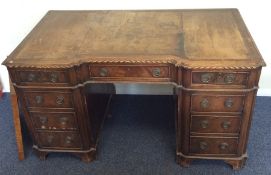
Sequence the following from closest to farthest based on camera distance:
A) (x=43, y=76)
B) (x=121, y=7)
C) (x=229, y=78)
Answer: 1. (x=229, y=78)
2. (x=43, y=76)
3. (x=121, y=7)

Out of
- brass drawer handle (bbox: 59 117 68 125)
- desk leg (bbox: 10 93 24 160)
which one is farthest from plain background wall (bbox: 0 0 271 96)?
brass drawer handle (bbox: 59 117 68 125)

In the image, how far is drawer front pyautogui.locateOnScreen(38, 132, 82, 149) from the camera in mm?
1818

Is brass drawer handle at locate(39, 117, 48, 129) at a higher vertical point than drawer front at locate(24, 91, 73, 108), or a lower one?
lower

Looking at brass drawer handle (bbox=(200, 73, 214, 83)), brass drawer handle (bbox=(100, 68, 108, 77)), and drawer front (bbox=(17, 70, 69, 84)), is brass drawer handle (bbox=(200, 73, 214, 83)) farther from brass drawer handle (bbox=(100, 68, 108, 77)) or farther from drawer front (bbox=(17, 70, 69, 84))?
drawer front (bbox=(17, 70, 69, 84))

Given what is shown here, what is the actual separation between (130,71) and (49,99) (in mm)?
448

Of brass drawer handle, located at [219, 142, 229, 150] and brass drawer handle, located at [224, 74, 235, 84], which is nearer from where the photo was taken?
brass drawer handle, located at [224, 74, 235, 84]

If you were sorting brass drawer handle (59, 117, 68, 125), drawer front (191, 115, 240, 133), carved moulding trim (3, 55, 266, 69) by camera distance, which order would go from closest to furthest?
carved moulding trim (3, 55, 266, 69) → drawer front (191, 115, 240, 133) → brass drawer handle (59, 117, 68, 125)

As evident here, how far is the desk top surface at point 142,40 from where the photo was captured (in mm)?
1486

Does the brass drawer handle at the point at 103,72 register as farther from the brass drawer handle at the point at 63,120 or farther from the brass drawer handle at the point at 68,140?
the brass drawer handle at the point at 68,140

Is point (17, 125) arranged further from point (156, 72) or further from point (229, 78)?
point (229, 78)

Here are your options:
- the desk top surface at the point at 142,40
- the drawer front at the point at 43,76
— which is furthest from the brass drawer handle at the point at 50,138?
the desk top surface at the point at 142,40

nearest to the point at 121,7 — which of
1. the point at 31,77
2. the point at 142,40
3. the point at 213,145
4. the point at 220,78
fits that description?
the point at 142,40

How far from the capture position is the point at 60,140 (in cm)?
185

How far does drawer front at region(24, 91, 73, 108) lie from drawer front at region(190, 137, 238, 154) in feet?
2.21
